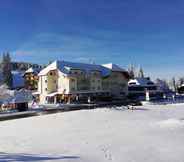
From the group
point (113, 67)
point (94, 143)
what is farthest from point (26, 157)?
point (113, 67)

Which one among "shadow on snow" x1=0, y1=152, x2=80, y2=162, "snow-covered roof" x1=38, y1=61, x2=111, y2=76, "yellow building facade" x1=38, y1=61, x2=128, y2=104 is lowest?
A: "shadow on snow" x1=0, y1=152, x2=80, y2=162

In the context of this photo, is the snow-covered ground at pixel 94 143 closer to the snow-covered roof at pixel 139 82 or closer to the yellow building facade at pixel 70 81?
the yellow building facade at pixel 70 81

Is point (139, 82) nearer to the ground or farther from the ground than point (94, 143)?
farther from the ground

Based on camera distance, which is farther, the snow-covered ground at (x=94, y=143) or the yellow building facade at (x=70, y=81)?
the yellow building facade at (x=70, y=81)

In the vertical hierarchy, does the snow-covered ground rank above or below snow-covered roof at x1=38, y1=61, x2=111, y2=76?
below

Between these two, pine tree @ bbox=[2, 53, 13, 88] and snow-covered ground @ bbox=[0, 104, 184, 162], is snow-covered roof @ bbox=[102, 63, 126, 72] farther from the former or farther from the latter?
snow-covered ground @ bbox=[0, 104, 184, 162]

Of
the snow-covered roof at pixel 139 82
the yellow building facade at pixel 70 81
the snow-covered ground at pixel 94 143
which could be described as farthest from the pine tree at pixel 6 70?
the snow-covered ground at pixel 94 143

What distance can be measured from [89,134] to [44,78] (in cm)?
5720

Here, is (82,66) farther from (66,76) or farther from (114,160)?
(114,160)

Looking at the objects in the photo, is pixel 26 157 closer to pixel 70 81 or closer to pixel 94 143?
pixel 94 143

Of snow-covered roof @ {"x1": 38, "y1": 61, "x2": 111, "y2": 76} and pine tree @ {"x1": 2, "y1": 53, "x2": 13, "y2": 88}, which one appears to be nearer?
snow-covered roof @ {"x1": 38, "y1": 61, "x2": 111, "y2": 76}

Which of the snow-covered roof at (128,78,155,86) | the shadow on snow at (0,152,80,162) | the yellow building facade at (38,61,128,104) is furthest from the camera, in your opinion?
the snow-covered roof at (128,78,155,86)

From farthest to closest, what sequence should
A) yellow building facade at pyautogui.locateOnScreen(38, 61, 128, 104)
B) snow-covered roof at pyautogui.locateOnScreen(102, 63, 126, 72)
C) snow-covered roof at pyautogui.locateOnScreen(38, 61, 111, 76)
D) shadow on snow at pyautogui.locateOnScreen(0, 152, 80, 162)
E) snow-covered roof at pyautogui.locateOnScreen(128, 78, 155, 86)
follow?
snow-covered roof at pyautogui.locateOnScreen(128, 78, 155, 86) < snow-covered roof at pyautogui.locateOnScreen(102, 63, 126, 72) < snow-covered roof at pyautogui.locateOnScreen(38, 61, 111, 76) < yellow building facade at pyautogui.locateOnScreen(38, 61, 128, 104) < shadow on snow at pyautogui.locateOnScreen(0, 152, 80, 162)

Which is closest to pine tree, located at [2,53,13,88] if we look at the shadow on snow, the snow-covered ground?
the snow-covered ground
